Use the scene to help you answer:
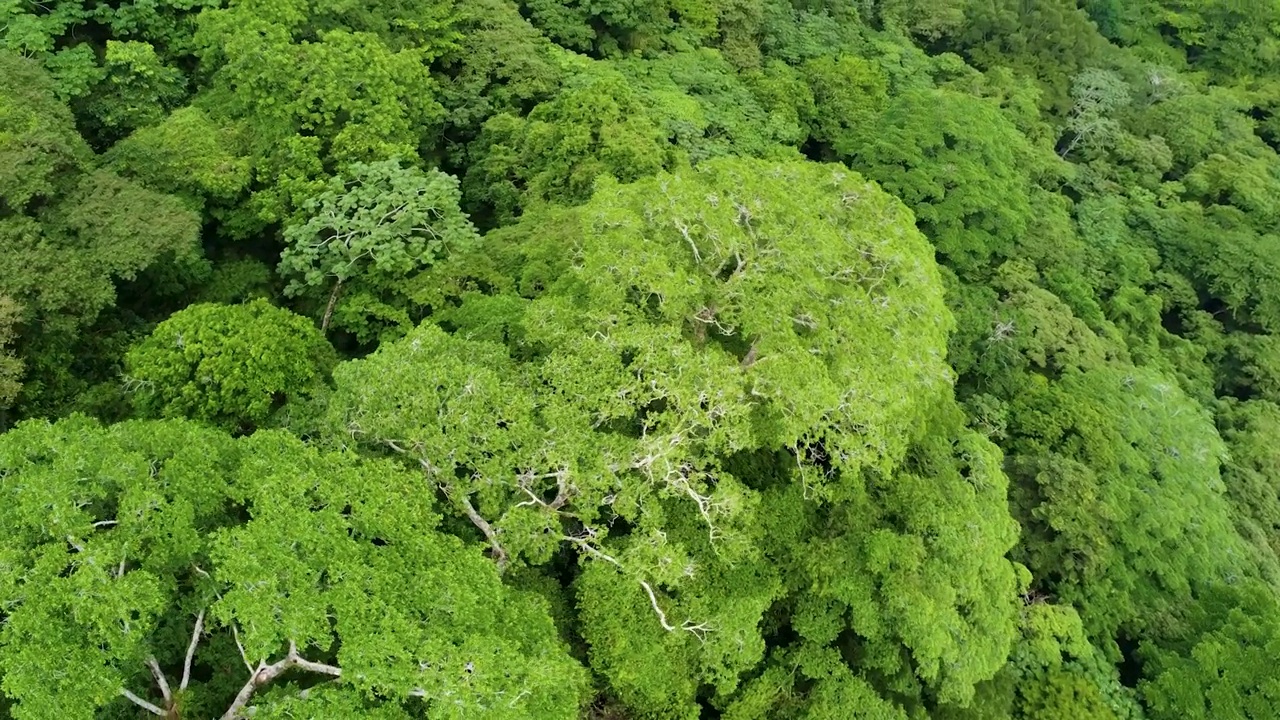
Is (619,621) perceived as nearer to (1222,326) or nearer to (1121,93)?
(1222,326)

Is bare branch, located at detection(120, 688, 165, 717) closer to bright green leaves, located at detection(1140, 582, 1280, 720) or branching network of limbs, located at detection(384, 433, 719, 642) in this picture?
branching network of limbs, located at detection(384, 433, 719, 642)

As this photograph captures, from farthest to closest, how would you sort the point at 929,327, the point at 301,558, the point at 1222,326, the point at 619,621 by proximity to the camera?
the point at 1222,326 → the point at 929,327 → the point at 619,621 → the point at 301,558

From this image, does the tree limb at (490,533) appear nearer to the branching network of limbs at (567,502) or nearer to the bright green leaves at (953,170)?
the branching network of limbs at (567,502)

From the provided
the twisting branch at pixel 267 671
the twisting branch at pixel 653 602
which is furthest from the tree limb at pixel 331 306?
the twisting branch at pixel 267 671

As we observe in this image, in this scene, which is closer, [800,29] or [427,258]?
[427,258]

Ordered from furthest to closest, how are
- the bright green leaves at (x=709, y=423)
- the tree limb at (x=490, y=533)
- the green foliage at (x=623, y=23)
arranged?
the green foliage at (x=623, y=23) < the bright green leaves at (x=709, y=423) < the tree limb at (x=490, y=533)

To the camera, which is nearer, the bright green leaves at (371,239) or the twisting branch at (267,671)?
the twisting branch at (267,671)

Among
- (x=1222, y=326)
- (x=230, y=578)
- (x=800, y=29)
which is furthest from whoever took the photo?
(x=800, y=29)

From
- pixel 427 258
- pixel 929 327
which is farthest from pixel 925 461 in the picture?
pixel 427 258
